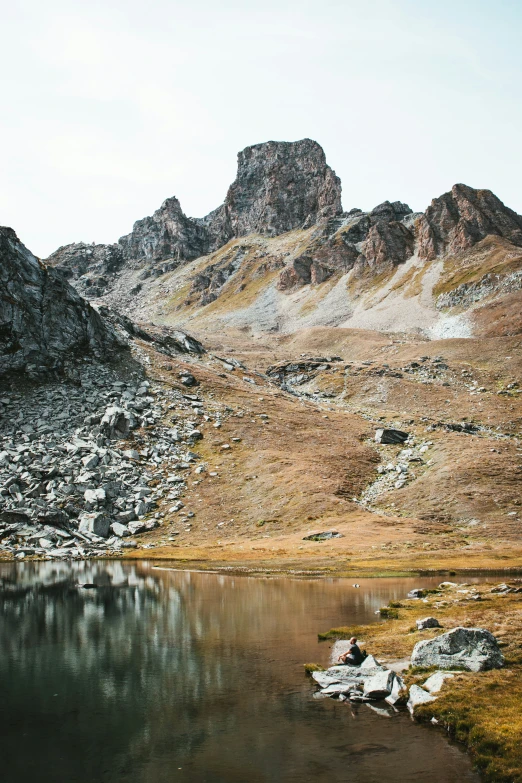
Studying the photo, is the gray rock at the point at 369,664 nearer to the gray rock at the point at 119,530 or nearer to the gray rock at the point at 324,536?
the gray rock at the point at 324,536

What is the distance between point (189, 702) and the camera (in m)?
25.9

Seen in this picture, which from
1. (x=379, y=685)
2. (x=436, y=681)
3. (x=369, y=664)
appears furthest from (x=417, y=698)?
(x=369, y=664)

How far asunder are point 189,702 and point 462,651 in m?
13.0

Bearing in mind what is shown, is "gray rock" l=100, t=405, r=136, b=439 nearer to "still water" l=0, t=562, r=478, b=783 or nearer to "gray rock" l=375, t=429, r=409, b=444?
"gray rock" l=375, t=429, r=409, b=444

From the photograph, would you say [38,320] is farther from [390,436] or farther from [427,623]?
[427,623]

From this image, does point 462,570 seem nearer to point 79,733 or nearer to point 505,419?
point 79,733

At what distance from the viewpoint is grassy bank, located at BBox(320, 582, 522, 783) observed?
775 inches

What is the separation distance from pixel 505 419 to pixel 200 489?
252 ft

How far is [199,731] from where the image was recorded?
73.8ft

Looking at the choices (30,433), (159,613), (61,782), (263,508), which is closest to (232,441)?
(263,508)

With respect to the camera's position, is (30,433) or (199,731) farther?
(30,433)

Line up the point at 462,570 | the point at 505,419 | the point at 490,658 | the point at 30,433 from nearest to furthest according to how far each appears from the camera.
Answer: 1. the point at 490,658
2. the point at 462,570
3. the point at 30,433
4. the point at 505,419

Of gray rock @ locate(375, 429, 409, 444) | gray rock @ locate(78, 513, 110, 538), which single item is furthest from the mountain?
gray rock @ locate(375, 429, 409, 444)

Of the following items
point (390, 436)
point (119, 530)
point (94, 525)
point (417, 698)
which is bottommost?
point (119, 530)
